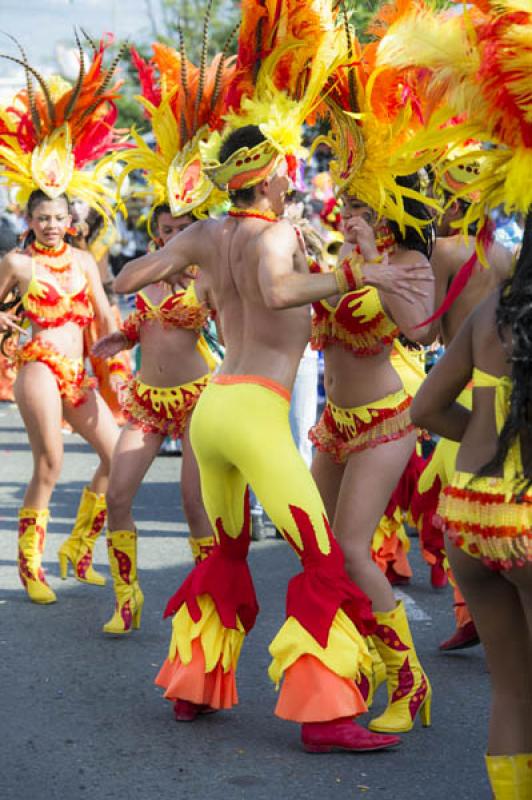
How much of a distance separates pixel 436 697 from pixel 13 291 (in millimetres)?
3116

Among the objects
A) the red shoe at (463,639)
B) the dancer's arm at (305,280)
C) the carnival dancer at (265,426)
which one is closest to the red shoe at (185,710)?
the carnival dancer at (265,426)

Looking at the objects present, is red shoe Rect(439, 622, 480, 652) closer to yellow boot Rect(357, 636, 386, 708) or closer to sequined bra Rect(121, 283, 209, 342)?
yellow boot Rect(357, 636, 386, 708)

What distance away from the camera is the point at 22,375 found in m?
6.73

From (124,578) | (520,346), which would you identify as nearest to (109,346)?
(124,578)

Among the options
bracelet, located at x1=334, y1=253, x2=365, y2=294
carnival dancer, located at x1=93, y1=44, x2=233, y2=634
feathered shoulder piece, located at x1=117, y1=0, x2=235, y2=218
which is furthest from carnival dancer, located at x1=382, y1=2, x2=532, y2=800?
carnival dancer, located at x1=93, y1=44, x2=233, y2=634

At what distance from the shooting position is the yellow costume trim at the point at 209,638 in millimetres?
4805

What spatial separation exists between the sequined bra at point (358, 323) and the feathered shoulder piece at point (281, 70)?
0.56m

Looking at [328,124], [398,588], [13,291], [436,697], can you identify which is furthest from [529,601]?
[13,291]

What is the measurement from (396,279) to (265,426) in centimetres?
65

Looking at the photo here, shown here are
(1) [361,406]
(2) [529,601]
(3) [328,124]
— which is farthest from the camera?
(3) [328,124]

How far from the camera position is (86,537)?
6926 mm

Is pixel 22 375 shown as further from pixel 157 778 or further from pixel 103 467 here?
pixel 157 778

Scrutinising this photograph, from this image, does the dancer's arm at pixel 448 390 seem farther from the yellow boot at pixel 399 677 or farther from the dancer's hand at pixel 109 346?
the dancer's hand at pixel 109 346

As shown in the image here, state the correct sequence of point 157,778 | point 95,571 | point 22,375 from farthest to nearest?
point 95,571
point 22,375
point 157,778
